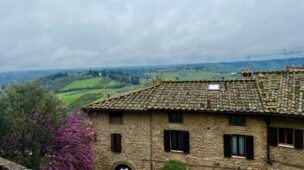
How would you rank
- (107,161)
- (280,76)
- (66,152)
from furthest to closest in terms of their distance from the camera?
1. (107,161)
2. (280,76)
3. (66,152)

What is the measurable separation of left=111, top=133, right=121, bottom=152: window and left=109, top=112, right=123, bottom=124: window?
97 centimetres

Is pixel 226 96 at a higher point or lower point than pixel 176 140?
higher

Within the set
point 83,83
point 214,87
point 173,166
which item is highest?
point 214,87

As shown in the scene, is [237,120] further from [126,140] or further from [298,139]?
[126,140]

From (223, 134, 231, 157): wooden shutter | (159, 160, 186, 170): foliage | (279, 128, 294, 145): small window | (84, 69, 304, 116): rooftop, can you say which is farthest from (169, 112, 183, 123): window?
(279, 128, 294, 145): small window

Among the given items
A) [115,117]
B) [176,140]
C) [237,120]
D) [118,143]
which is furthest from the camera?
[115,117]

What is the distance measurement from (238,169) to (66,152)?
36.8 ft

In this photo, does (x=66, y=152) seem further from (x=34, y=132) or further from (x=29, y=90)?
(x=29, y=90)

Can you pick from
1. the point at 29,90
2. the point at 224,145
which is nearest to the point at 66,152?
the point at 29,90

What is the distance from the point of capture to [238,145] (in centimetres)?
2684

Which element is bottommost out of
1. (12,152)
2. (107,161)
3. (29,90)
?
(107,161)

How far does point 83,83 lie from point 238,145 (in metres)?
99.0

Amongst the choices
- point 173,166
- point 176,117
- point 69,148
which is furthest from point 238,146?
point 69,148

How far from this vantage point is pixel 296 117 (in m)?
24.0
